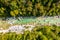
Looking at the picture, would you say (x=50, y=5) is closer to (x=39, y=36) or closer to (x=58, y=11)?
(x=58, y=11)

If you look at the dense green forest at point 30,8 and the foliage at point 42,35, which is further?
the dense green forest at point 30,8

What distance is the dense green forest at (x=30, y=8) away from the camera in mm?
12969

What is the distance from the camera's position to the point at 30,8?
42.9 ft

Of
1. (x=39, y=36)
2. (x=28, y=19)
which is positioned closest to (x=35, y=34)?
(x=39, y=36)

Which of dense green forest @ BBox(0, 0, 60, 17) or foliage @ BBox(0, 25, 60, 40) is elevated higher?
dense green forest @ BBox(0, 0, 60, 17)

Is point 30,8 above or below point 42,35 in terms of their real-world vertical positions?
above

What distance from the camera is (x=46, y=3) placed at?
13195 millimetres

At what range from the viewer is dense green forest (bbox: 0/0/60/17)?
1297 centimetres

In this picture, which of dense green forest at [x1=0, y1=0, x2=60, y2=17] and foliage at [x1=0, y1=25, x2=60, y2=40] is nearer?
foliage at [x1=0, y1=25, x2=60, y2=40]

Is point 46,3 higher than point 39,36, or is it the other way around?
point 46,3

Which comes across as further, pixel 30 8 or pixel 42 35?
pixel 30 8

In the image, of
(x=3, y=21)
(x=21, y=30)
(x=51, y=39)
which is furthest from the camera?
(x=3, y=21)

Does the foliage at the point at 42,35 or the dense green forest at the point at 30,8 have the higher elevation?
the dense green forest at the point at 30,8

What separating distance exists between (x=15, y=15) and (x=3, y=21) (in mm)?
799
